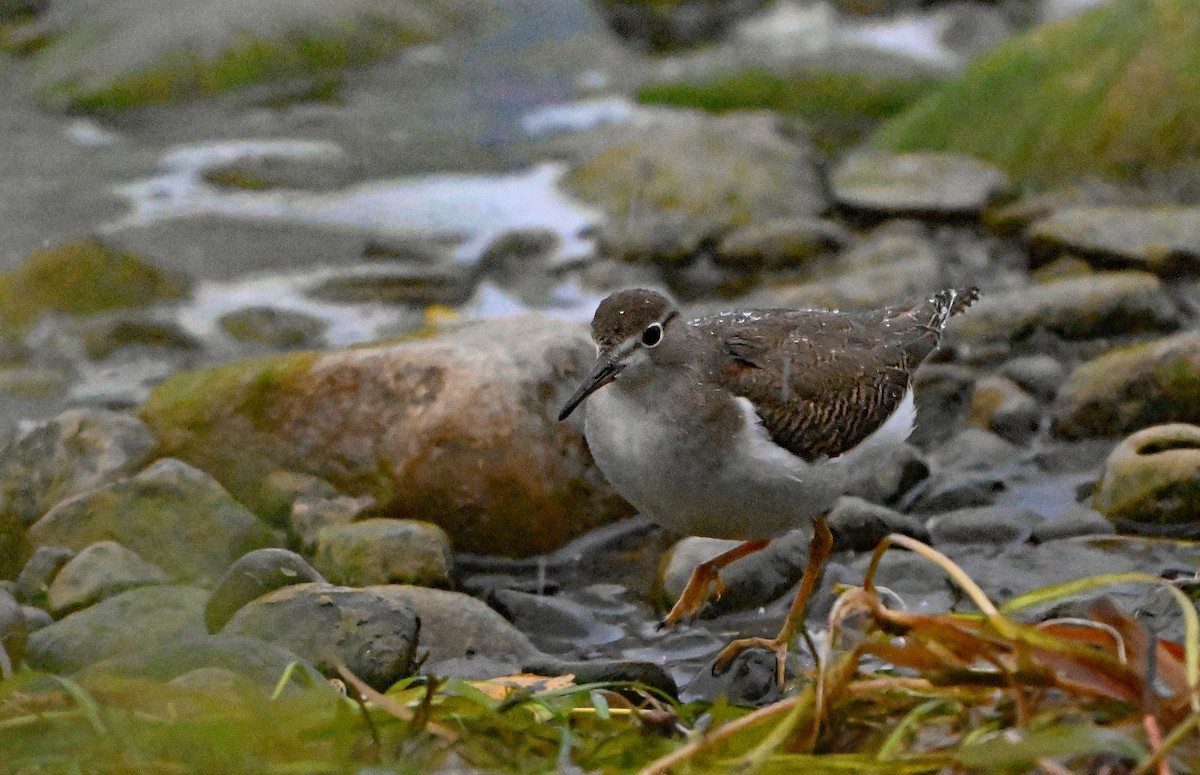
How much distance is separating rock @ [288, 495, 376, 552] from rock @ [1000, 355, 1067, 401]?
3758 millimetres

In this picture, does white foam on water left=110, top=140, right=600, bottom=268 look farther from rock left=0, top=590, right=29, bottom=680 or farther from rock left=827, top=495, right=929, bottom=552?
rock left=0, top=590, right=29, bottom=680

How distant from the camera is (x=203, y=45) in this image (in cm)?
1520

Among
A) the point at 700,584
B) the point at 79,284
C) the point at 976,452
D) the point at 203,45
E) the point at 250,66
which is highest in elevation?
the point at 203,45

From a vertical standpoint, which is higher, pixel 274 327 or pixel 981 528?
pixel 274 327

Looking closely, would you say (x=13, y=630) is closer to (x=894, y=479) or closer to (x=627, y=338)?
(x=627, y=338)

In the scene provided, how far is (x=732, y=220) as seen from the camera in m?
11.1

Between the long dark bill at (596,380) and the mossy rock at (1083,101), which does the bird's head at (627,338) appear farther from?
the mossy rock at (1083,101)

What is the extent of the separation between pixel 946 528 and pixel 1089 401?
1.37 meters

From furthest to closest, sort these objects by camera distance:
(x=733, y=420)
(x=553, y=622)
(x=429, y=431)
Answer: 1. (x=429, y=431)
2. (x=553, y=622)
3. (x=733, y=420)

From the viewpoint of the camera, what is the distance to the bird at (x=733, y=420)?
512 centimetres

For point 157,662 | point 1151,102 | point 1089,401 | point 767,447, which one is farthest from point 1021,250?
point 157,662

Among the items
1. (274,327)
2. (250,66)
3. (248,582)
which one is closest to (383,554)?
(248,582)

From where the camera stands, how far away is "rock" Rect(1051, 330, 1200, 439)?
7.20 m

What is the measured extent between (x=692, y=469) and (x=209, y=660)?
5.76 feet
